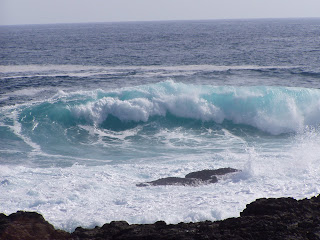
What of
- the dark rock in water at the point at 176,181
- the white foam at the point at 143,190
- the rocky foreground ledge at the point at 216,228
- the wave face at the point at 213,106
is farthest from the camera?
the wave face at the point at 213,106

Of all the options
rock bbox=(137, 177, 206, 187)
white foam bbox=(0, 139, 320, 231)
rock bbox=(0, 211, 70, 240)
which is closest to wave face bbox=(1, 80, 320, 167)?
white foam bbox=(0, 139, 320, 231)

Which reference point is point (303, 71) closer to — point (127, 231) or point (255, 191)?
point (255, 191)

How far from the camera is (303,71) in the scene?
30625mm

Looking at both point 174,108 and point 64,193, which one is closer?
point 64,193

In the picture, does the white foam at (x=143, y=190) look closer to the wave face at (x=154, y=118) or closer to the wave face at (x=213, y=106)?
the wave face at (x=154, y=118)

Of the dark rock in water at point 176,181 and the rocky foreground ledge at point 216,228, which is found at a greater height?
the rocky foreground ledge at point 216,228

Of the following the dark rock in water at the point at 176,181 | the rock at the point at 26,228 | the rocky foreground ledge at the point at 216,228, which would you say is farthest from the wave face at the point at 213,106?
the rock at the point at 26,228

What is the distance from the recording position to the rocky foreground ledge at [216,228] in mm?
6973

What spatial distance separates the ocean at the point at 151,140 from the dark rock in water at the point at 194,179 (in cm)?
26

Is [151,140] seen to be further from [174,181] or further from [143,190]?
[143,190]

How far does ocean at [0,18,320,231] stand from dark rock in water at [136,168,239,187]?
0.26 metres

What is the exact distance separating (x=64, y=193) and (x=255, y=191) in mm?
4693

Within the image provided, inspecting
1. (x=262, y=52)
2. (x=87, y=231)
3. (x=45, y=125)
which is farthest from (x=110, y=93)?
(x=262, y=52)

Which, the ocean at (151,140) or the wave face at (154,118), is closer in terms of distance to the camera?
the ocean at (151,140)
